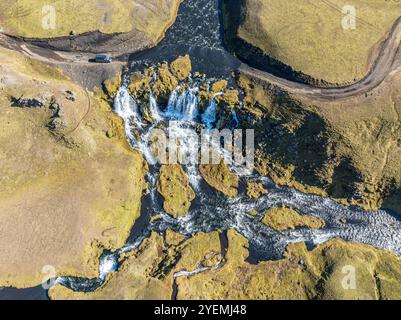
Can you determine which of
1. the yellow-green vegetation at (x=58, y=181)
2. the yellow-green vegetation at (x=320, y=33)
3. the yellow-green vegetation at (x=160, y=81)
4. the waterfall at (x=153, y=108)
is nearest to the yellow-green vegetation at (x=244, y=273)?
the yellow-green vegetation at (x=58, y=181)

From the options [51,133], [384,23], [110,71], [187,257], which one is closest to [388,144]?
[384,23]

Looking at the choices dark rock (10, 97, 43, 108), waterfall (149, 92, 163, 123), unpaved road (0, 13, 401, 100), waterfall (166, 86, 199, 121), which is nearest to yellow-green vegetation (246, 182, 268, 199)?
waterfall (166, 86, 199, 121)

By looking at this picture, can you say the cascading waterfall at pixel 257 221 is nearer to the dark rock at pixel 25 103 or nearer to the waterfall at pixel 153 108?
the waterfall at pixel 153 108

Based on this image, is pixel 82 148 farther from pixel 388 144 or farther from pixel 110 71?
pixel 388 144

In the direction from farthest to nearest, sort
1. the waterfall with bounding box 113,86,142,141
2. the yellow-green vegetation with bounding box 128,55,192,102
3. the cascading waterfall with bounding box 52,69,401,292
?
the waterfall with bounding box 113,86,142,141
the yellow-green vegetation with bounding box 128,55,192,102
the cascading waterfall with bounding box 52,69,401,292

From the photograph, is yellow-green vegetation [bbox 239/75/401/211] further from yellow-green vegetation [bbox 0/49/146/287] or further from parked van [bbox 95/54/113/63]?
parked van [bbox 95/54/113/63]

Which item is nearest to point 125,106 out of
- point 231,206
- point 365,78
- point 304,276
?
point 231,206
